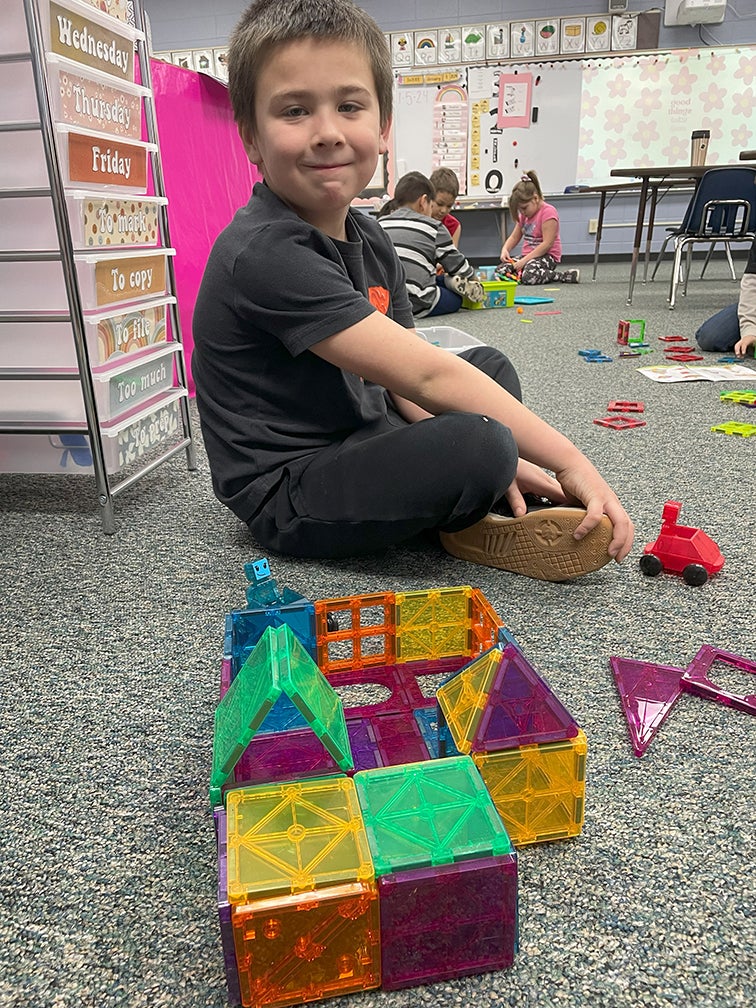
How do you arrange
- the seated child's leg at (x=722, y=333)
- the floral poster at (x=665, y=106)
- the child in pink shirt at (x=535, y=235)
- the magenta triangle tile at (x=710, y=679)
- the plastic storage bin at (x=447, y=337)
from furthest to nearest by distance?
the floral poster at (x=665, y=106) → the child in pink shirt at (x=535, y=235) → the seated child's leg at (x=722, y=333) → the plastic storage bin at (x=447, y=337) → the magenta triangle tile at (x=710, y=679)

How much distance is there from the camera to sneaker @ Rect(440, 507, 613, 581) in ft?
2.50

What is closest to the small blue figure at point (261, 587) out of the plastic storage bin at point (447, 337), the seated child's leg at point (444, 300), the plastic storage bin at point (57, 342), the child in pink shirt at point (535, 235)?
the plastic storage bin at point (57, 342)

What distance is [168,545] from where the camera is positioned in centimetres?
94

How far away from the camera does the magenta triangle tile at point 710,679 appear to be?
1.90 ft

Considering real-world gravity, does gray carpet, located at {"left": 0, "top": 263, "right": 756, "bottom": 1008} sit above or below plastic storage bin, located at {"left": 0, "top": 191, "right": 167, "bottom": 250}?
below

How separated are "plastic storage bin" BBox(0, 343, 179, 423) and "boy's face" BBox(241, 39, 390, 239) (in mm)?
397

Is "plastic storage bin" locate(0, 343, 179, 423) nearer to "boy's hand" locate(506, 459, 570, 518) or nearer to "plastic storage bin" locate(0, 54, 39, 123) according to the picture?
"plastic storage bin" locate(0, 54, 39, 123)

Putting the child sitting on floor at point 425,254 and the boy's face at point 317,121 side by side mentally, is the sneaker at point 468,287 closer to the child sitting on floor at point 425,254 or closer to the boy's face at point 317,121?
the child sitting on floor at point 425,254

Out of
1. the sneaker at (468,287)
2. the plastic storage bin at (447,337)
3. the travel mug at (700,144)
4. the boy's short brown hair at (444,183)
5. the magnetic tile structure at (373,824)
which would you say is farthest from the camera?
the boy's short brown hair at (444,183)

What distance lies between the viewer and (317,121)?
74 cm

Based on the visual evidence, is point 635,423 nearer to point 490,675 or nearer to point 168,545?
point 168,545

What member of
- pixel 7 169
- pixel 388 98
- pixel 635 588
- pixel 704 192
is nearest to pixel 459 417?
pixel 635 588

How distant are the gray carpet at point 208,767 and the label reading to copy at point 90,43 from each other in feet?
1.94

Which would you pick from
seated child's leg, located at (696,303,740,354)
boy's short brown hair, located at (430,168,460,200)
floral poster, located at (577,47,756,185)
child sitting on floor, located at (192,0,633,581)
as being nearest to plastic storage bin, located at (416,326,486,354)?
seated child's leg, located at (696,303,740,354)
